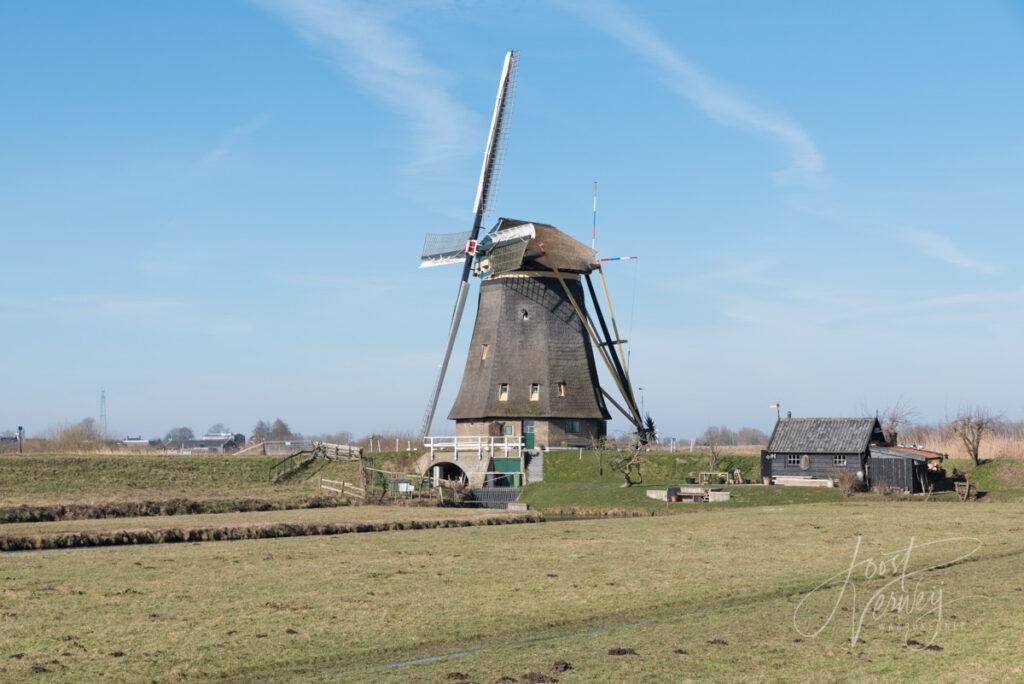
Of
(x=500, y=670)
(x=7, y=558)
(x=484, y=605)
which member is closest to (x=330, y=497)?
(x=7, y=558)

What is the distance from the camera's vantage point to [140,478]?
5712 cm

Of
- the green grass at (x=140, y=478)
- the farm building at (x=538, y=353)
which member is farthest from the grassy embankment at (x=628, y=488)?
the green grass at (x=140, y=478)

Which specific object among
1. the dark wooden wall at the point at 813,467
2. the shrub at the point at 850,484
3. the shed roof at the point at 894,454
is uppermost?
the shed roof at the point at 894,454

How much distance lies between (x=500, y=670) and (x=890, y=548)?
54.6ft

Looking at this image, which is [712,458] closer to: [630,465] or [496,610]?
[630,465]

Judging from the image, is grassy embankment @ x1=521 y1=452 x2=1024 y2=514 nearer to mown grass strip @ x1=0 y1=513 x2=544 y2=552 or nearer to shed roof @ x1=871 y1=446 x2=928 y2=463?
shed roof @ x1=871 y1=446 x2=928 y2=463

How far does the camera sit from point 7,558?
26891 mm

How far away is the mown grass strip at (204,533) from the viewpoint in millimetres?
30875

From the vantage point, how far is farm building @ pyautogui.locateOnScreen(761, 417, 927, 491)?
47875 millimetres

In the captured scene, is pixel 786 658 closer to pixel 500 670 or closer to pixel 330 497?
pixel 500 670

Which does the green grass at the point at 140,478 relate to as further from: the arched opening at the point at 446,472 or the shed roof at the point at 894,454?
the shed roof at the point at 894,454

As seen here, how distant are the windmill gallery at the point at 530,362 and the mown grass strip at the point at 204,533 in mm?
19907

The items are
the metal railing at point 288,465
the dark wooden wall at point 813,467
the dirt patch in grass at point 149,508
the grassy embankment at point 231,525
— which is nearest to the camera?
the grassy embankment at point 231,525

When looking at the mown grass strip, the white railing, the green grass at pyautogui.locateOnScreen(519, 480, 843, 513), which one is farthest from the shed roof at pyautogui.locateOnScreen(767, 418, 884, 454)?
the mown grass strip
